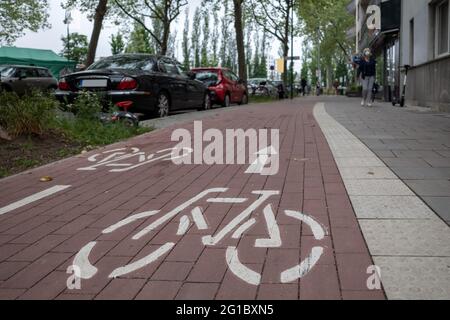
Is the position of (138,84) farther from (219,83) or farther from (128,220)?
(128,220)

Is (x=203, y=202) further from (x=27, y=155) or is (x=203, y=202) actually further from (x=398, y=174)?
(x=27, y=155)

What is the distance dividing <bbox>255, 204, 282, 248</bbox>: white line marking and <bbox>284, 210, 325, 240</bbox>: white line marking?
0.16 metres

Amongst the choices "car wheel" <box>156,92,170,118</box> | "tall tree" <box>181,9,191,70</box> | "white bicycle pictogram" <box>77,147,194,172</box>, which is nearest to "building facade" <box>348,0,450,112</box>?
"car wheel" <box>156,92,170,118</box>

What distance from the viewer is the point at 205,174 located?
6.29 metres

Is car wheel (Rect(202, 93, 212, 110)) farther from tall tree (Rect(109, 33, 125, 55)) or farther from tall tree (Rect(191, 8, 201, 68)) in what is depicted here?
tall tree (Rect(191, 8, 201, 68))

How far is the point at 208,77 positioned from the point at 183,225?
54.0 feet

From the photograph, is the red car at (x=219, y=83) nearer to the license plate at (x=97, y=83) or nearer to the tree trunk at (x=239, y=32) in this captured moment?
the license plate at (x=97, y=83)

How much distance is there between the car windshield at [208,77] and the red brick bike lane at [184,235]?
13753 millimetres

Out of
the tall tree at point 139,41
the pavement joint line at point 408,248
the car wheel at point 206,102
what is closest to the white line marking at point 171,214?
the pavement joint line at point 408,248

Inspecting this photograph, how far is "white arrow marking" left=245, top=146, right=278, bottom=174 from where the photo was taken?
6.41 metres

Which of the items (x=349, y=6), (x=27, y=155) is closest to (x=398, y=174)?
(x=27, y=155)

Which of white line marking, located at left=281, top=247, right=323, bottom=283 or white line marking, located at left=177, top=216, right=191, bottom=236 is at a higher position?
white line marking, located at left=177, top=216, right=191, bottom=236

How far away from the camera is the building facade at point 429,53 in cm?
1479
